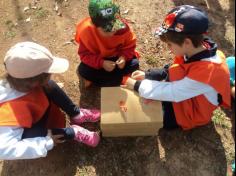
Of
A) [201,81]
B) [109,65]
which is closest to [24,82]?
[109,65]

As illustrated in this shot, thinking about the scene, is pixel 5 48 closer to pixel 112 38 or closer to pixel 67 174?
pixel 112 38

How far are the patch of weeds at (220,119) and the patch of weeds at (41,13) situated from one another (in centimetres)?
193

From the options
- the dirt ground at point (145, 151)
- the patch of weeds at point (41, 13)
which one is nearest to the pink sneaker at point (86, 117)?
the dirt ground at point (145, 151)

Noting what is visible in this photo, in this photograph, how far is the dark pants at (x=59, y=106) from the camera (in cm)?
253

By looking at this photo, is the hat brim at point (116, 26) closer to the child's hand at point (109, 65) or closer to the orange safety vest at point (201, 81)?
the child's hand at point (109, 65)

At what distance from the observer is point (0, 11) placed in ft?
12.7

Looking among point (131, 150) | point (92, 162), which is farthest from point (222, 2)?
point (92, 162)

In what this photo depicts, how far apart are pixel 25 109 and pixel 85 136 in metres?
0.54

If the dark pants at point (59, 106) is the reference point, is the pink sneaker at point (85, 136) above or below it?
below

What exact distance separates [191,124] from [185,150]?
0.70 feet

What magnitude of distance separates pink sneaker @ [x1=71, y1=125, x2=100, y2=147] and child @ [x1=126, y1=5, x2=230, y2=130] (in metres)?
0.47

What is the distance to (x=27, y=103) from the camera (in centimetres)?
247

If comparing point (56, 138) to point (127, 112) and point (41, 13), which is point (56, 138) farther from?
point (41, 13)

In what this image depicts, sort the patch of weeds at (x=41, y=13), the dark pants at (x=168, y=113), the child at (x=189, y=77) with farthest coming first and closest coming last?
the patch of weeds at (x=41, y=13)
the dark pants at (x=168, y=113)
the child at (x=189, y=77)
